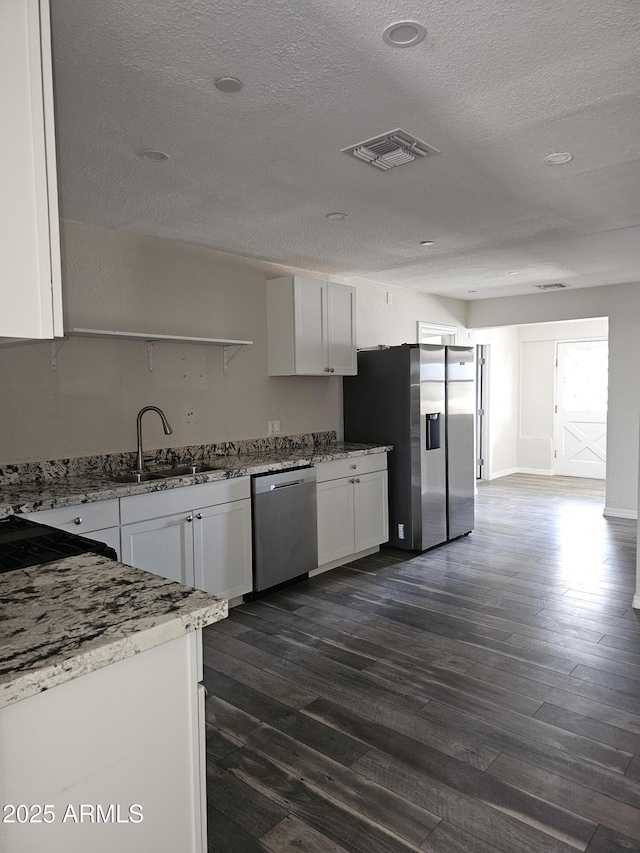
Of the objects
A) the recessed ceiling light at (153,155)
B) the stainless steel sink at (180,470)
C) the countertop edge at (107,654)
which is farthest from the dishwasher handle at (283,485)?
the countertop edge at (107,654)

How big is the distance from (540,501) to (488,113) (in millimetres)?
5542

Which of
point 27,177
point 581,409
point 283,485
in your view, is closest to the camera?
point 27,177

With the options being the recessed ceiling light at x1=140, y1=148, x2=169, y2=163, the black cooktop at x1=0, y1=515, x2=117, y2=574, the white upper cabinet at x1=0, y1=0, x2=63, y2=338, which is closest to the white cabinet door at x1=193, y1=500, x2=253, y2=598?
the black cooktop at x1=0, y1=515, x2=117, y2=574

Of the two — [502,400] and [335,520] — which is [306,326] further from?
[502,400]

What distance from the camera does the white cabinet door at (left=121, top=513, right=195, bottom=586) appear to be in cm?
300

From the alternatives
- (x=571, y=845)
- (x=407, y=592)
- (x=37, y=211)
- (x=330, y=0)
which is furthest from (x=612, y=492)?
(x=37, y=211)

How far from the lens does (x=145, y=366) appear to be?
148 inches

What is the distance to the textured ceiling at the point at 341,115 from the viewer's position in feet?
5.28

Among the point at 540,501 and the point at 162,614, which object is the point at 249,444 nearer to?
the point at 162,614

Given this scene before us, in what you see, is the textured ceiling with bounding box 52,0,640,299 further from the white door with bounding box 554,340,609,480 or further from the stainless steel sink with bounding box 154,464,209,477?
the white door with bounding box 554,340,609,480

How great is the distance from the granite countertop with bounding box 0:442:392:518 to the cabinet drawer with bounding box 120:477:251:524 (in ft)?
0.11

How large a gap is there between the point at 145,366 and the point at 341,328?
178cm

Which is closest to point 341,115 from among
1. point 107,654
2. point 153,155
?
point 153,155

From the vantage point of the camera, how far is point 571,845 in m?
1.74
